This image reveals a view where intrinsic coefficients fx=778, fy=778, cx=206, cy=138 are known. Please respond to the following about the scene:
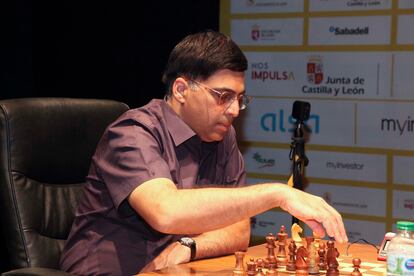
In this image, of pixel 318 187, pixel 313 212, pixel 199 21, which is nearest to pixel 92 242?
pixel 313 212

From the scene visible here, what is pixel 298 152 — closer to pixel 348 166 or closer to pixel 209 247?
pixel 209 247

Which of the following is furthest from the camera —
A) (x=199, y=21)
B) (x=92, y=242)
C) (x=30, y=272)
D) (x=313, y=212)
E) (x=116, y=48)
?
(x=116, y=48)

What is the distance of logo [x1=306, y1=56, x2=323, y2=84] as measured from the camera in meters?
5.32

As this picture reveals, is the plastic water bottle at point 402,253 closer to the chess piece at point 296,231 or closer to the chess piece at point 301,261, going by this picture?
the chess piece at point 301,261

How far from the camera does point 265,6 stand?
5.51m

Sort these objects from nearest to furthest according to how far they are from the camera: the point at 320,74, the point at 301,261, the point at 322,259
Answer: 1. the point at 301,261
2. the point at 322,259
3. the point at 320,74

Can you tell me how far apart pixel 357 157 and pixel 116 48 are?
2133mm

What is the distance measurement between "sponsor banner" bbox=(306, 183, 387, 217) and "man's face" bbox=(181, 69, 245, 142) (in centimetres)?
253

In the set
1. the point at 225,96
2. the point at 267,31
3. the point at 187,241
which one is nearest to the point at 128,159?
the point at 187,241

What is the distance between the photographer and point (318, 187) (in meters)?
5.33

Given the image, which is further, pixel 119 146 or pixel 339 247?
pixel 339 247

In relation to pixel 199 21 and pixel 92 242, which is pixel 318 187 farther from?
pixel 92 242

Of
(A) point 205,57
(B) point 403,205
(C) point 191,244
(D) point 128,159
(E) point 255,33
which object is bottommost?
(B) point 403,205

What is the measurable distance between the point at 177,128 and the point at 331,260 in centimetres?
76
